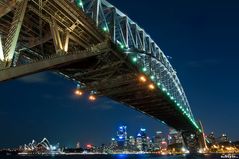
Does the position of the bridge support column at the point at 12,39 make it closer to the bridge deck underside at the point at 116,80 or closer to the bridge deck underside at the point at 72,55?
the bridge deck underside at the point at 72,55

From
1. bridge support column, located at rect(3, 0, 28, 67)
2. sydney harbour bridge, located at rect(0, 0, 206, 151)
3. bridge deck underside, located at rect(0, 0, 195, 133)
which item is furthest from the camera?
bridge deck underside, located at rect(0, 0, 195, 133)

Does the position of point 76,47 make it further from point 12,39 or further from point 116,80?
point 12,39

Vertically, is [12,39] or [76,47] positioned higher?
[76,47]

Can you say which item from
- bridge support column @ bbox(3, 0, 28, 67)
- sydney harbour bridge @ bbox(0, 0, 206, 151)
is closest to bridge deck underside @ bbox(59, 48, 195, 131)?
sydney harbour bridge @ bbox(0, 0, 206, 151)

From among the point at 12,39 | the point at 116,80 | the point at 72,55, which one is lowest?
the point at 12,39

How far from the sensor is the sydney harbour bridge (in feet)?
62.8

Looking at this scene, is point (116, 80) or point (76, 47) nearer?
point (76, 47)

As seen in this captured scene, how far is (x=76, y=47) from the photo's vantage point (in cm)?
3020

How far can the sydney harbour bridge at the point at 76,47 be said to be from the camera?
62.8 feet

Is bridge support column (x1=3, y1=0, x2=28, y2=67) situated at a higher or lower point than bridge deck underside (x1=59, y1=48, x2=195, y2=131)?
lower

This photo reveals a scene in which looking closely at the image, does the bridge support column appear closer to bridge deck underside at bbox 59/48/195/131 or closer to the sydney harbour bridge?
the sydney harbour bridge

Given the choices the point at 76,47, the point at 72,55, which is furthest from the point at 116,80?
A: the point at 72,55

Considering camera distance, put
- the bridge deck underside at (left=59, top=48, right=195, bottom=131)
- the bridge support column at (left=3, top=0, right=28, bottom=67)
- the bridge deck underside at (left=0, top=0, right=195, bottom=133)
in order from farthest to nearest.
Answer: the bridge deck underside at (left=59, top=48, right=195, bottom=131) < the bridge deck underside at (left=0, top=0, right=195, bottom=133) < the bridge support column at (left=3, top=0, right=28, bottom=67)

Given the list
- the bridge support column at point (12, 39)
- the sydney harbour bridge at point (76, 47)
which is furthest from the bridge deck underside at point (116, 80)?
the bridge support column at point (12, 39)
